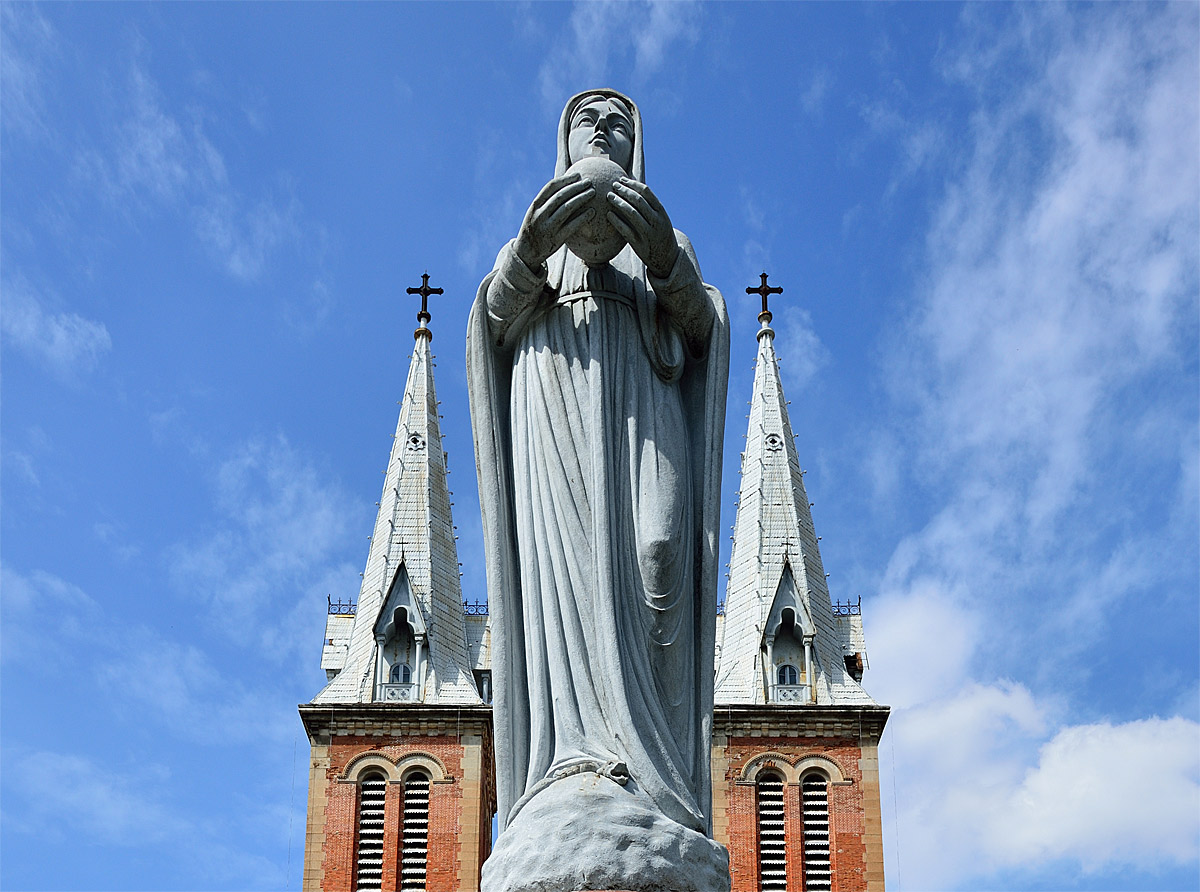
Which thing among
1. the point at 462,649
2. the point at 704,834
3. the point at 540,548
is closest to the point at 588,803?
the point at 704,834

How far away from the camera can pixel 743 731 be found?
161 ft

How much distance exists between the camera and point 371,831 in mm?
49094

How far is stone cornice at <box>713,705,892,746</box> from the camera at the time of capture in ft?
161

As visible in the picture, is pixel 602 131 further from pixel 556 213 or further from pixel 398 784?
pixel 398 784

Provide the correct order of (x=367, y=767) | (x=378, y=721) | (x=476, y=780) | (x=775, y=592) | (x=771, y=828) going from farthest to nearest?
(x=775, y=592)
(x=378, y=721)
(x=367, y=767)
(x=476, y=780)
(x=771, y=828)

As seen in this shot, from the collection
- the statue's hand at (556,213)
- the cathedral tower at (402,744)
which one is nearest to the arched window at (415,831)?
the cathedral tower at (402,744)

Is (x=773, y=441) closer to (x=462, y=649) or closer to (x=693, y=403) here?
(x=462, y=649)

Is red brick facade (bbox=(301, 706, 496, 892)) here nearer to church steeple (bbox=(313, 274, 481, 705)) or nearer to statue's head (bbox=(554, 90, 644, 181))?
church steeple (bbox=(313, 274, 481, 705))

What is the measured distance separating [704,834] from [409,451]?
49646 millimetres

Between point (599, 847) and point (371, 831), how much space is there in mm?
44418

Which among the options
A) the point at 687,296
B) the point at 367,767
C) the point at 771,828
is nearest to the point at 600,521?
the point at 687,296

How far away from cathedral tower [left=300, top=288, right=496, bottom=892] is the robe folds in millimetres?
41851

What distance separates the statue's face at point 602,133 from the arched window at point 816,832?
1680 inches

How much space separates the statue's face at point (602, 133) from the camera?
7.46 metres
